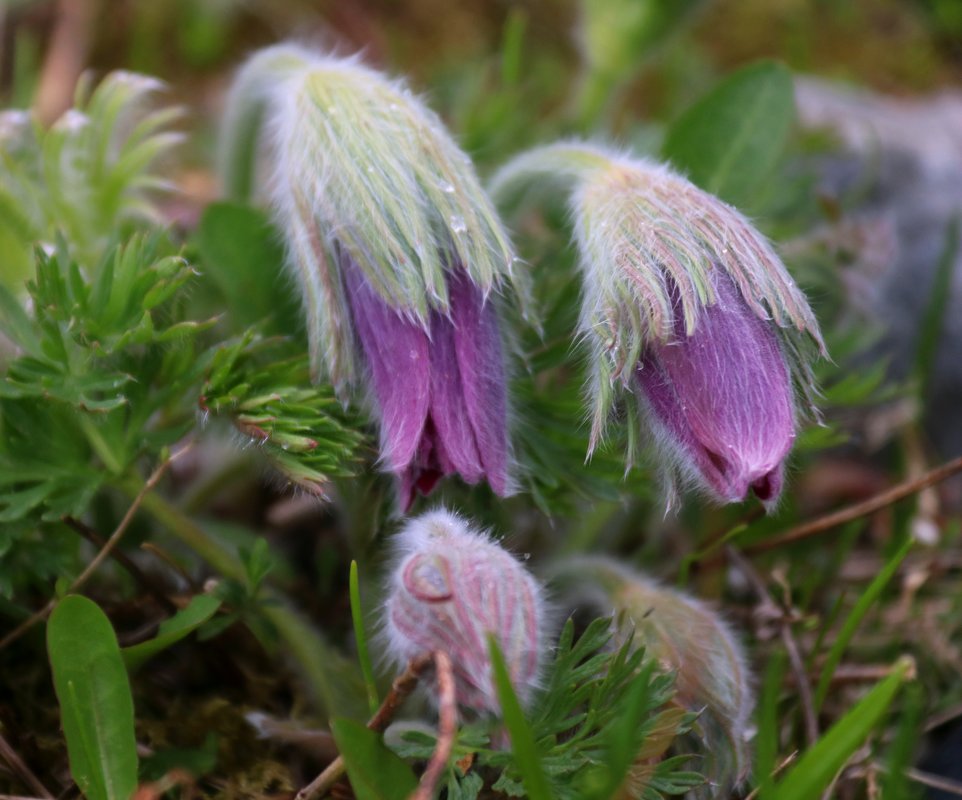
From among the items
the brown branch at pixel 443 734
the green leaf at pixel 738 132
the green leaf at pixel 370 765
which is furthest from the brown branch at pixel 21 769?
the green leaf at pixel 738 132

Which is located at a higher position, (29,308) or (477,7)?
(477,7)

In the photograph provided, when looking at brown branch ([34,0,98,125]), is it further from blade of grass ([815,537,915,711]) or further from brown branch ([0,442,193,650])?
blade of grass ([815,537,915,711])

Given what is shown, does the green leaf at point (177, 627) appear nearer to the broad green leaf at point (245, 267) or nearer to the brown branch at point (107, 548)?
the brown branch at point (107, 548)

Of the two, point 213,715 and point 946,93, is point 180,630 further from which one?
point 946,93

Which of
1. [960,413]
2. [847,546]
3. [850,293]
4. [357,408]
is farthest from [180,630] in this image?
[960,413]

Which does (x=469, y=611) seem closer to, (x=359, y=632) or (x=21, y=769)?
(x=359, y=632)
